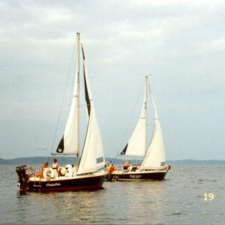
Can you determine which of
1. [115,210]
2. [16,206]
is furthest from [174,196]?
[16,206]

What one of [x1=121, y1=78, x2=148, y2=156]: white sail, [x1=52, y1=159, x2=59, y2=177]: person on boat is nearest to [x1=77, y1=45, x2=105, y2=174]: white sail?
→ [x1=52, y1=159, x2=59, y2=177]: person on boat

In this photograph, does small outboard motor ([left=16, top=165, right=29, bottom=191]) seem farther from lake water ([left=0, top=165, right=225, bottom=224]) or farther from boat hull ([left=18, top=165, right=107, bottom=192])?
lake water ([left=0, top=165, right=225, bottom=224])

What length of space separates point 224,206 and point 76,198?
10.4 metres

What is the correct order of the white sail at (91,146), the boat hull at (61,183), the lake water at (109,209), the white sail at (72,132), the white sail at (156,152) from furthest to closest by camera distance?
the white sail at (156,152), the white sail at (72,132), the white sail at (91,146), the boat hull at (61,183), the lake water at (109,209)

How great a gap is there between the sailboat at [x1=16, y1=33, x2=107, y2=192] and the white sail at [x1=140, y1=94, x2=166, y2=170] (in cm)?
1563

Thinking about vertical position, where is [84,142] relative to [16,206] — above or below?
above

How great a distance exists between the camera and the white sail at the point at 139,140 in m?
56.3

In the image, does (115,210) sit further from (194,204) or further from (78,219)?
(194,204)

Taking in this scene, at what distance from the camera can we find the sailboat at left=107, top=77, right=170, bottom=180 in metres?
54.4

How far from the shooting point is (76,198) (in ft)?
112

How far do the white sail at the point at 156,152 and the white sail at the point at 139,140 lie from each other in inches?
58.9

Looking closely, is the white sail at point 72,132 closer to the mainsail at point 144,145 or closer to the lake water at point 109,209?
the lake water at point 109,209

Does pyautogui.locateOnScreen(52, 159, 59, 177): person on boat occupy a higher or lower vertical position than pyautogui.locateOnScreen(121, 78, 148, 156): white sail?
lower

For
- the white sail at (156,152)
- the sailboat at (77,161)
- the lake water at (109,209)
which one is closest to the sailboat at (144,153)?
the white sail at (156,152)
